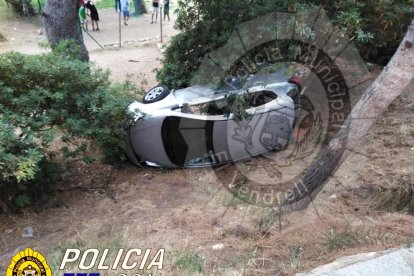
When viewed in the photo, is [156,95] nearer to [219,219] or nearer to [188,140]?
[188,140]

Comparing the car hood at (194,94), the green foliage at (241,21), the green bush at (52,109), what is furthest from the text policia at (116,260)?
the green foliage at (241,21)

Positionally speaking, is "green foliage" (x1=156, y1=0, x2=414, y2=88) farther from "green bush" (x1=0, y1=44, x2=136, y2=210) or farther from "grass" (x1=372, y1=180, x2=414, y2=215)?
"grass" (x1=372, y1=180, x2=414, y2=215)

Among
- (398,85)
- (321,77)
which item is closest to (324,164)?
(398,85)

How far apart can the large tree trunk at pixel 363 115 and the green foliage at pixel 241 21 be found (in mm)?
1775

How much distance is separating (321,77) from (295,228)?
151 inches

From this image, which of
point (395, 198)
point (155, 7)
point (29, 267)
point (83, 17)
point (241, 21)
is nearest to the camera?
point (29, 267)

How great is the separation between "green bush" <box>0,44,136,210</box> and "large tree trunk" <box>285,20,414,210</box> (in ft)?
9.38

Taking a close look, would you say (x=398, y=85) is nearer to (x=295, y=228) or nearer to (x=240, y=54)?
(x=295, y=228)

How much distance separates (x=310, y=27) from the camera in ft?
19.3

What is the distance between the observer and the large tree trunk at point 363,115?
388 cm

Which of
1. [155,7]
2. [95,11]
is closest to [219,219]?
[95,11]

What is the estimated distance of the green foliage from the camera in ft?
20.1

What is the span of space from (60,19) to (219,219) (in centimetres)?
499

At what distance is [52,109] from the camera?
5.41 m
